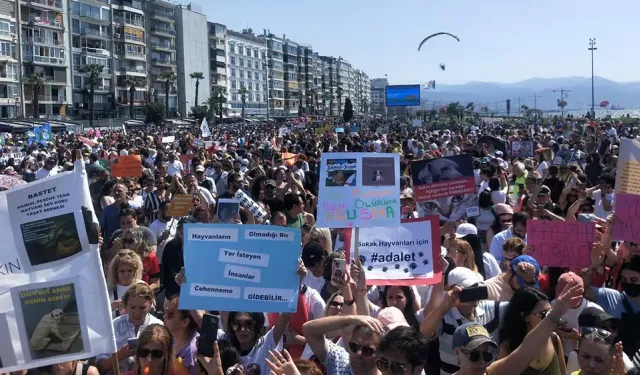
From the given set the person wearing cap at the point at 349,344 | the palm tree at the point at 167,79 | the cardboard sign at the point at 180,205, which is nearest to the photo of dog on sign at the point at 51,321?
the person wearing cap at the point at 349,344

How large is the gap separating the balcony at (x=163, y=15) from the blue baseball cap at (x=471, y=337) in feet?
314

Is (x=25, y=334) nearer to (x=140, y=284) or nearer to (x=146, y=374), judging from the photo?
(x=146, y=374)

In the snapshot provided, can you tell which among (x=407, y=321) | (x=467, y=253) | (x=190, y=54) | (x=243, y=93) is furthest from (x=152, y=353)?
(x=243, y=93)

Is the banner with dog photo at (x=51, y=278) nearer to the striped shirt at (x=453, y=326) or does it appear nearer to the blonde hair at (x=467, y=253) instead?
the striped shirt at (x=453, y=326)

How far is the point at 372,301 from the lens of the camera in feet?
19.6

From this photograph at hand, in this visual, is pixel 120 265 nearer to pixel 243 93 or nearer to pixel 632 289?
pixel 632 289

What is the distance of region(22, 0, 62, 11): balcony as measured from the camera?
73.2 meters

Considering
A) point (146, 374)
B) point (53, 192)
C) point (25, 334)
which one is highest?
point (53, 192)

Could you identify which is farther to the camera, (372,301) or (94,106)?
(94,106)

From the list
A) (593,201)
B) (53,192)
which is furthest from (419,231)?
(593,201)

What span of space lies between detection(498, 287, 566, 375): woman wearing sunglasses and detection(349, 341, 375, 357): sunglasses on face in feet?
2.71

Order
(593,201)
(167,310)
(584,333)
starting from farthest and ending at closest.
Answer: (593,201)
(167,310)
(584,333)

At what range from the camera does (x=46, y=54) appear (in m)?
76.8

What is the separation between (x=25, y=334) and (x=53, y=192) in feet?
2.62
